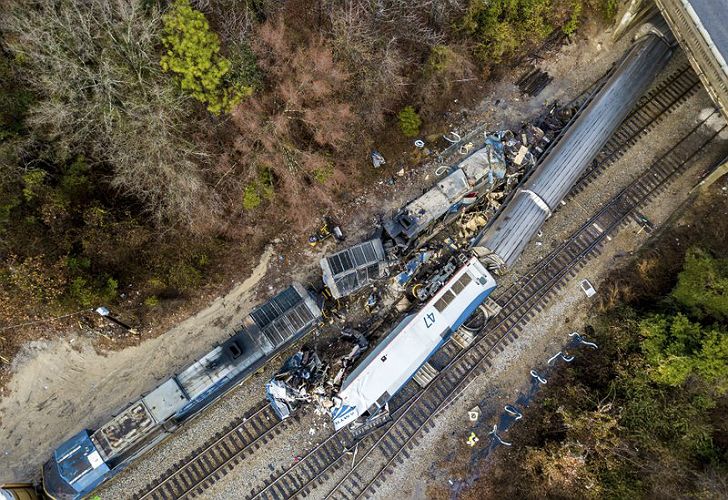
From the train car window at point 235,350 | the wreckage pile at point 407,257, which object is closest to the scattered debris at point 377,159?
A: the wreckage pile at point 407,257

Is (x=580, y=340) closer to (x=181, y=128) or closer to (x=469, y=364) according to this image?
(x=469, y=364)

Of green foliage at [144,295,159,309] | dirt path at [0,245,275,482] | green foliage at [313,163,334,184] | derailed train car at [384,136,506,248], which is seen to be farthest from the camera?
green foliage at [313,163,334,184]

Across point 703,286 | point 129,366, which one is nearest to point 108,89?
point 129,366

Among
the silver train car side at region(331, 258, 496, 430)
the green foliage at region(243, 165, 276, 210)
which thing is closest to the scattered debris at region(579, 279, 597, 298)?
the silver train car side at region(331, 258, 496, 430)

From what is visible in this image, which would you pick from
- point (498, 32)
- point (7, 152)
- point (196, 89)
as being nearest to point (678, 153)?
point (498, 32)

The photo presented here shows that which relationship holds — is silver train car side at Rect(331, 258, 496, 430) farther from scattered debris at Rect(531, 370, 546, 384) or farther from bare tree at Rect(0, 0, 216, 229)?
bare tree at Rect(0, 0, 216, 229)

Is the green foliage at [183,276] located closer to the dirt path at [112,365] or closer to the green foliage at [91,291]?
the dirt path at [112,365]
